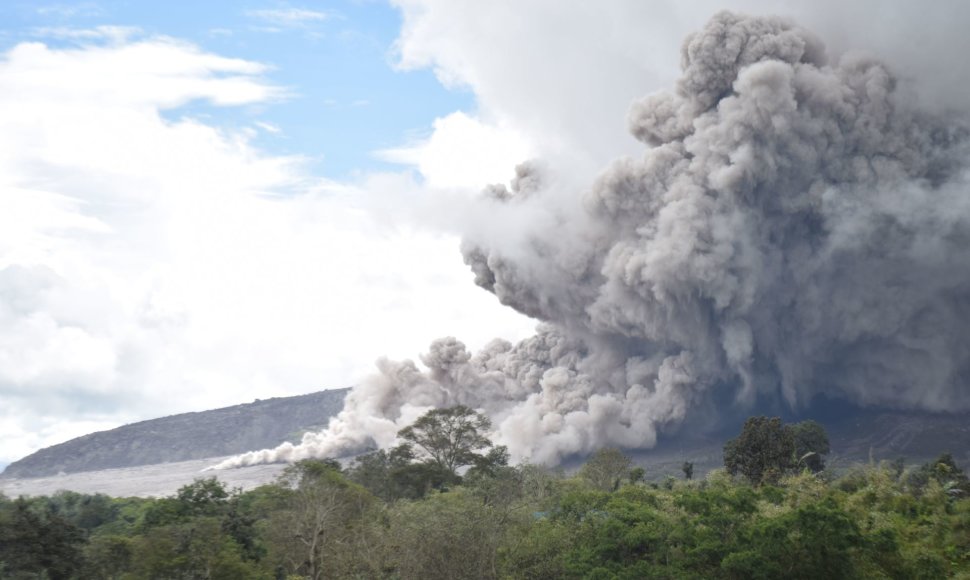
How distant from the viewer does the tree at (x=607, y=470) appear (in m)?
57.1

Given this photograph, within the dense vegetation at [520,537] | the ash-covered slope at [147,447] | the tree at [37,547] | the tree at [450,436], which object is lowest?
the dense vegetation at [520,537]

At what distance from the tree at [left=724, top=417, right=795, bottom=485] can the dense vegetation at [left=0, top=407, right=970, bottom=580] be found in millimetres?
10369

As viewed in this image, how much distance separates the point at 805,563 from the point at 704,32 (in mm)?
52258

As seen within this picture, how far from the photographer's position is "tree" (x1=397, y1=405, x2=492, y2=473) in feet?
216

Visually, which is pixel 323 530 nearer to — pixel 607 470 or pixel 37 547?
pixel 37 547

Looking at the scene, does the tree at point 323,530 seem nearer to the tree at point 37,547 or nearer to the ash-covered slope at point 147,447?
the tree at point 37,547

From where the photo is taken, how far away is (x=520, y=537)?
3428cm

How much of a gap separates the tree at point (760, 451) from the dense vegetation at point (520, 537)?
10369 mm

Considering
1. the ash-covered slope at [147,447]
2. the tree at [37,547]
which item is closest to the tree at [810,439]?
the tree at [37,547]

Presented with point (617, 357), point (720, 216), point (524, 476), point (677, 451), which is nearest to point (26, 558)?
point (524, 476)

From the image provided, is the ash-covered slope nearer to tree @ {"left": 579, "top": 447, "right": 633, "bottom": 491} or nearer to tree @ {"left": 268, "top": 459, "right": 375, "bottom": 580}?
tree @ {"left": 579, "top": 447, "right": 633, "bottom": 491}

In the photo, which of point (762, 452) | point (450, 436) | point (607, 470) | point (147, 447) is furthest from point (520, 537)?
point (147, 447)

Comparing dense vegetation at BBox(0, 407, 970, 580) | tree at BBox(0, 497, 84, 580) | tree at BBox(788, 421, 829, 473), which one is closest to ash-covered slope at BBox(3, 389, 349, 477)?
tree at BBox(788, 421, 829, 473)

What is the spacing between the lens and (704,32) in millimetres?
72500
